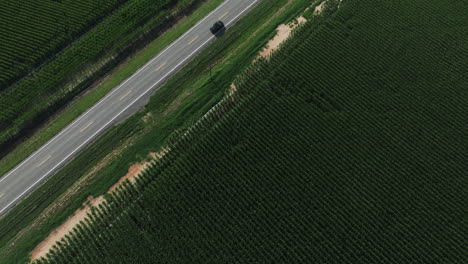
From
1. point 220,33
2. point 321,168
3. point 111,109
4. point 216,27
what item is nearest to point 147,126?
point 111,109

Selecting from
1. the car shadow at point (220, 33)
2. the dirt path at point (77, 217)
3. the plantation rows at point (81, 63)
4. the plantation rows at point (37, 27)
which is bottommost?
the dirt path at point (77, 217)

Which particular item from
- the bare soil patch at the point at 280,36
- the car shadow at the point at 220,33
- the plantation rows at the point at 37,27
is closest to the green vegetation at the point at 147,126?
the car shadow at the point at 220,33

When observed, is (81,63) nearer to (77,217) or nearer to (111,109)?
(111,109)

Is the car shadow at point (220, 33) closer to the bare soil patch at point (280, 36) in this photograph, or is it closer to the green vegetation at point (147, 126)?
the green vegetation at point (147, 126)

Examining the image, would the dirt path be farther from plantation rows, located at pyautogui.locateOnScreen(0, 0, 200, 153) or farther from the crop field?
plantation rows, located at pyautogui.locateOnScreen(0, 0, 200, 153)

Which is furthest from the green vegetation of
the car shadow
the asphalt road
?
the asphalt road

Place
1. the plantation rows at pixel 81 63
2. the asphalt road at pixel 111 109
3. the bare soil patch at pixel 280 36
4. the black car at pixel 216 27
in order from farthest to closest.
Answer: the black car at pixel 216 27 < the bare soil patch at pixel 280 36 < the plantation rows at pixel 81 63 < the asphalt road at pixel 111 109

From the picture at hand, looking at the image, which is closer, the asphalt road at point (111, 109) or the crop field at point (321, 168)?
the crop field at point (321, 168)

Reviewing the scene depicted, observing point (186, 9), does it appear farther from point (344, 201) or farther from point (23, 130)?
point (344, 201)
